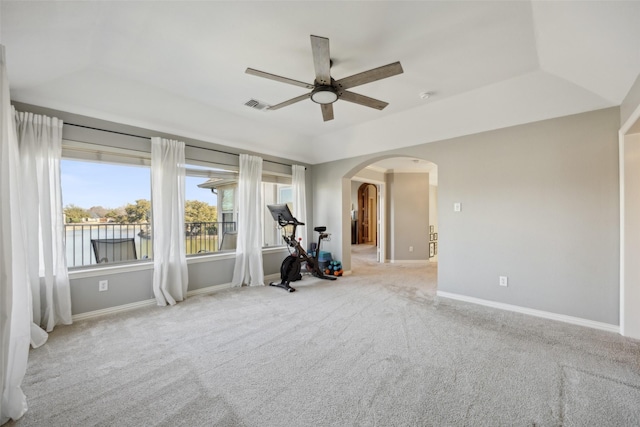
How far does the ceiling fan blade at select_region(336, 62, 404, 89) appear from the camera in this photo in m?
2.14

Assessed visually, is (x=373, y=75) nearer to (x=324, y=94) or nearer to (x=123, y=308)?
(x=324, y=94)

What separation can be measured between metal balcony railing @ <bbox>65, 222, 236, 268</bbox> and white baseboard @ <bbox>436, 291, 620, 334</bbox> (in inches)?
154

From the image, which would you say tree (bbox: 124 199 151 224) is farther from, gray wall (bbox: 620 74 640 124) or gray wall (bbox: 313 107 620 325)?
gray wall (bbox: 620 74 640 124)

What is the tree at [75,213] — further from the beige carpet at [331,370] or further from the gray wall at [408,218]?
the gray wall at [408,218]

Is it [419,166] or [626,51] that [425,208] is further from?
[626,51]

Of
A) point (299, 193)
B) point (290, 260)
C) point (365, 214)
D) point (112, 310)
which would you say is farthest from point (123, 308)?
point (365, 214)

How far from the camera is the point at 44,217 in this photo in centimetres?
283

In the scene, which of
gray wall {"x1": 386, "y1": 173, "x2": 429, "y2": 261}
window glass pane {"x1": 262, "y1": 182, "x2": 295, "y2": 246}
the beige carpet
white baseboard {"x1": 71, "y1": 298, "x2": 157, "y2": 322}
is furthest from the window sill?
gray wall {"x1": 386, "y1": 173, "x2": 429, "y2": 261}

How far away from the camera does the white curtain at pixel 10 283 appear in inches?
58.0

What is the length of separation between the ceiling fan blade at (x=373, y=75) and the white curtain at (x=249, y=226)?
266 cm

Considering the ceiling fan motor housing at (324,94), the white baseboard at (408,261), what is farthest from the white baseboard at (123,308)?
the white baseboard at (408,261)

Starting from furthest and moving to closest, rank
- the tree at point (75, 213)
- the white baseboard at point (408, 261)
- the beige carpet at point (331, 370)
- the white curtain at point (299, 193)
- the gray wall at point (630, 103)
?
the white baseboard at point (408, 261), the white curtain at point (299, 193), the tree at point (75, 213), the gray wall at point (630, 103), the beige carpet at point (331, 370)

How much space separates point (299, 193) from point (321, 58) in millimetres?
3583

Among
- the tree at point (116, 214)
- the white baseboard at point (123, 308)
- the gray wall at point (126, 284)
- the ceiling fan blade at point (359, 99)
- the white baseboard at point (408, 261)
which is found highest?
the ceiling fan blade at point (359, 99)
